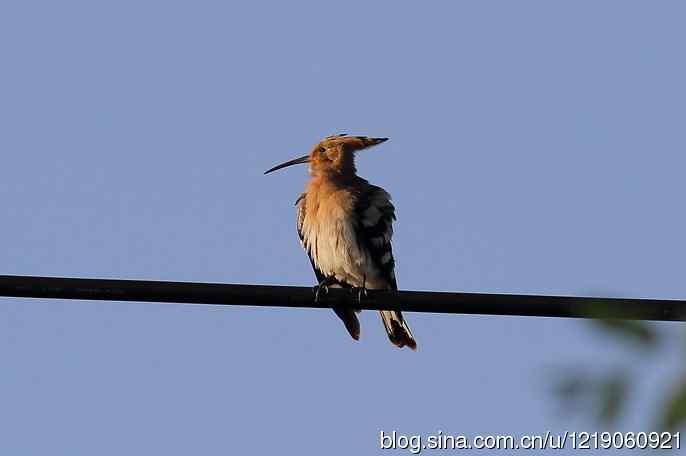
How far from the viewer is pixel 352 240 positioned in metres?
7.31

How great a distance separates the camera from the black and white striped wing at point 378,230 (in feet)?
24.3

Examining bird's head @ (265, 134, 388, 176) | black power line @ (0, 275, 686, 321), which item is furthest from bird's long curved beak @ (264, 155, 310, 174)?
black power line @ (0, 275, 686, 321)

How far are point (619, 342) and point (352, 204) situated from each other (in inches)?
233

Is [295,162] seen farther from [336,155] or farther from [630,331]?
[630,331]

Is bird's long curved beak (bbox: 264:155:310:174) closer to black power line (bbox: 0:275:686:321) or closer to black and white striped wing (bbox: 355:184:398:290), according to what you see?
black and white striped wing (bbox: 355:184:398:290)

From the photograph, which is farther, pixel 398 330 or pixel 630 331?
pixel 398 330

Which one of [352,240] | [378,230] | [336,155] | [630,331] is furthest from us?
[336,155]

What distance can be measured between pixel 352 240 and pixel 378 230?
9.0 inches

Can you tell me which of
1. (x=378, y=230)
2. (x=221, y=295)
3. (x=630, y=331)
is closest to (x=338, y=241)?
(x=378, y=230)

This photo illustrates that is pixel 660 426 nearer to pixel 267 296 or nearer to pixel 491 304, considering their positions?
pixel 491 304

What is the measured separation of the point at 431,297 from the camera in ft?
13.0

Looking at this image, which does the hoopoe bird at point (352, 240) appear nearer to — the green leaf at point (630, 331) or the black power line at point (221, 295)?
the black power line at point (221, 295)

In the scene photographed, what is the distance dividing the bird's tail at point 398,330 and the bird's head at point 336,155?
1340 millimetres

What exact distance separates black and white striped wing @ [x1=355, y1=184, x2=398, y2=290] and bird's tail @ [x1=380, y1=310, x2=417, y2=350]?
0.74 feet
